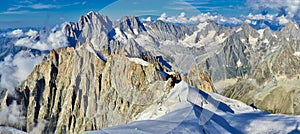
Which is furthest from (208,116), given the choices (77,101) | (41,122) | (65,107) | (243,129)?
(41,122)

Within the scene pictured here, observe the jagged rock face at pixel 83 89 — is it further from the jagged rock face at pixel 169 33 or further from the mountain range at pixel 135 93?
the jagged rock face at pixel 169 33

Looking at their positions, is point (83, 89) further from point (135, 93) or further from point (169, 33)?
point (169, 33)

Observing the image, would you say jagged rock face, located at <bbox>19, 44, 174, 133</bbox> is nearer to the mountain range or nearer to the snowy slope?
the mountain range

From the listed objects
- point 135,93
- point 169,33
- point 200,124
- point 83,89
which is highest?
point 169,33

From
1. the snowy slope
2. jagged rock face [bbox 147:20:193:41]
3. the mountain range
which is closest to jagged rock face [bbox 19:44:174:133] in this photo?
the mountain range

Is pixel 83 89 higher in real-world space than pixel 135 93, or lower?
lower

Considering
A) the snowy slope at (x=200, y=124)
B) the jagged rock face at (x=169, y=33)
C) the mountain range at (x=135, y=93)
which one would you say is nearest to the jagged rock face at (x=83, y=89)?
the mountain range at (x=135, y=93)

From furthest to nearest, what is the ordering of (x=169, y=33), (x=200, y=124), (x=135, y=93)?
(x=135, y=93) → (x=169, y=33) → (x=200, y=124)

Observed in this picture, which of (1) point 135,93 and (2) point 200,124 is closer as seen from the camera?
(2) point 200,124

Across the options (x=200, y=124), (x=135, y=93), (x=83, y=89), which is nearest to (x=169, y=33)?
(x=200, y=124)

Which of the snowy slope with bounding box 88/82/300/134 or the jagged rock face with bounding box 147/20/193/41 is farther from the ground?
the jagged rock face with bounding box 147/20/193/41

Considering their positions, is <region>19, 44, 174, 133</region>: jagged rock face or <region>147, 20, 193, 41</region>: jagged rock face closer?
<region>147, 20, 193, 41</region>: jagged rock face
